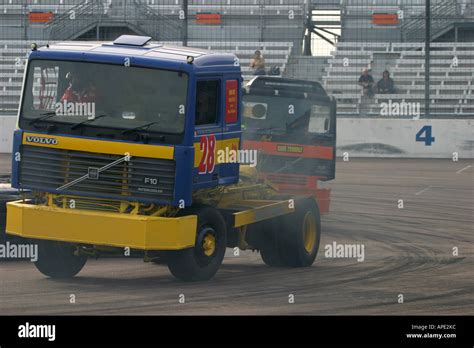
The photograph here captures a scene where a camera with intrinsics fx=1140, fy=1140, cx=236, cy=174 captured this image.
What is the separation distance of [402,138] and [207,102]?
60.0 ft

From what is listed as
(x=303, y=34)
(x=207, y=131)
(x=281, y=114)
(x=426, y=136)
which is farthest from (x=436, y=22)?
(x=207, y=131)

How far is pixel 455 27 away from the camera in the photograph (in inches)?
1337

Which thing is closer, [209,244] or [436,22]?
[209,244]

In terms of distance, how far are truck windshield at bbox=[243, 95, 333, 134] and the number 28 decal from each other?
16.5 feet

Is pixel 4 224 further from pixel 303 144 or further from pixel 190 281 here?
pixel 303 144

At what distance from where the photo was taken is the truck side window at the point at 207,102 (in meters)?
11.4

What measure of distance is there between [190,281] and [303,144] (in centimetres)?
559

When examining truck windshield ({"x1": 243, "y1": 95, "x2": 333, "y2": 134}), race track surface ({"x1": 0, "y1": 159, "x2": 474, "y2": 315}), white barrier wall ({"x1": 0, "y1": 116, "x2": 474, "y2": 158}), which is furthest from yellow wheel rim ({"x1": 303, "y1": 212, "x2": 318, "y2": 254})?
white barrier wall ({"x1": 0, "y1": 116, "x2": 474, "y2": 158})

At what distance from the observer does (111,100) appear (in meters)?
11.3

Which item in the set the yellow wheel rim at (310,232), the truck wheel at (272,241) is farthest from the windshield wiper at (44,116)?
the yellow wheel rim at (310,232)

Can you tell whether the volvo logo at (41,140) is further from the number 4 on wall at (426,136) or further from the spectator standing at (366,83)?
the spectator standing at (366,83)

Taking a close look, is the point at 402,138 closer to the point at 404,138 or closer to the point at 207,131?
the point at 404,138
